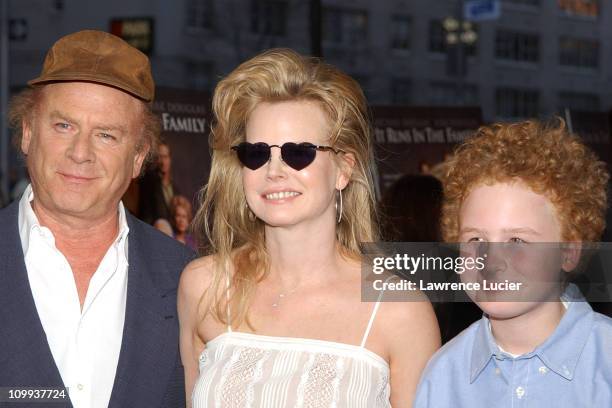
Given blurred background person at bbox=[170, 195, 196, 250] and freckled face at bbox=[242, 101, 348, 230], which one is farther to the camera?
blurred background person at bbox=[170, 195, 196, 250]

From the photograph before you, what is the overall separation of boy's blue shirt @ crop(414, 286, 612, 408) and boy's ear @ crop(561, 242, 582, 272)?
10 centimetres

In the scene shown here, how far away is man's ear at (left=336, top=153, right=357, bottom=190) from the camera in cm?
305

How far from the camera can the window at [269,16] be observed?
34688mm

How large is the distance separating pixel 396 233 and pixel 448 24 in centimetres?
2189

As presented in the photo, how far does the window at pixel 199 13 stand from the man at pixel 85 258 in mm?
30219

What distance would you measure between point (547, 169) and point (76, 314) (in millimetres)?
1583

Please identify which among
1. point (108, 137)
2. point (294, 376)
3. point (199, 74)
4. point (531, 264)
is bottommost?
point (294, 376)

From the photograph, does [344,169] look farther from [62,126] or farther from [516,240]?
[62,126]

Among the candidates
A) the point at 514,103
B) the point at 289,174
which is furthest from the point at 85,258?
the point at 514,103

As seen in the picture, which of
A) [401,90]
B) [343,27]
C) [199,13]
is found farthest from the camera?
[401,90]

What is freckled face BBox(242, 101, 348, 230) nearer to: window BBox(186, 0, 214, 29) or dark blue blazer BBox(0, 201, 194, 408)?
dark blue blazer BBox(0, 201, 194, 408)

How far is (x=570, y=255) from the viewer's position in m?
2.45

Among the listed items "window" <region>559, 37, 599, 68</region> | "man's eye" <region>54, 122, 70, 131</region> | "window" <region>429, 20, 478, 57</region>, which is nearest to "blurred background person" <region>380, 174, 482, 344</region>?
"man's eye" <region>54, 122, 70, 131</region>

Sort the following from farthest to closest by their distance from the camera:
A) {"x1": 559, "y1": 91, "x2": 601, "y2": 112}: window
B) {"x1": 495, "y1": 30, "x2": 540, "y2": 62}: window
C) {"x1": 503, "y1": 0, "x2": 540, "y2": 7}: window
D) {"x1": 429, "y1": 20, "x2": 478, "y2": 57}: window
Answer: {"x1": 559, "y1": 91, "x2": 601, "y2": 112}: window → {"x1": 503, "y1": 0, "x2": 540, "y2": 7}: window → {"x1": 495, "y1": 30, "x2": 540, "y2": 62}: window → {"x1": 429, "y1": 20, "x2": 478, "y2": 57}: window
